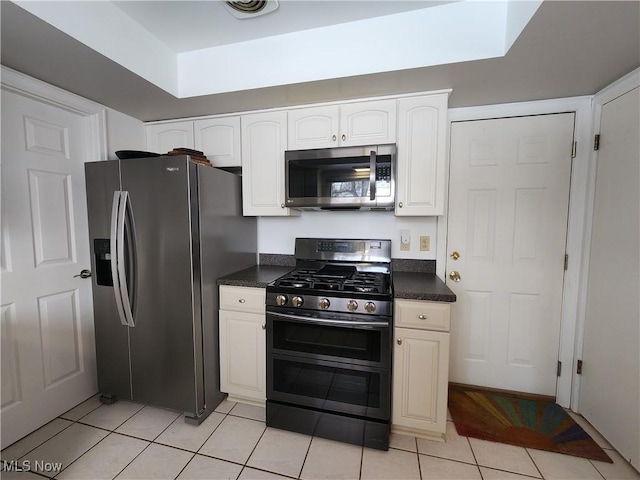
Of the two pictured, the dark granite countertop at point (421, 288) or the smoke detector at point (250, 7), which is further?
the dark granite countertop at point (421, 288)

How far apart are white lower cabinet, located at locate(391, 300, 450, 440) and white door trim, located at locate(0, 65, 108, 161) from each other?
2.38 m

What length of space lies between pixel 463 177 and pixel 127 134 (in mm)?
2667

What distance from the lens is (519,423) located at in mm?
1798

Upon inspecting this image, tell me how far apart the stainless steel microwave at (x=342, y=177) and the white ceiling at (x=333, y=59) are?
0.40 meters

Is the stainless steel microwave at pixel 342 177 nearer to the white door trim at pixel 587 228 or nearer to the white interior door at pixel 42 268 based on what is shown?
the white door trim at pixel 587 228

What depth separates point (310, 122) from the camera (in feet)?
6.52

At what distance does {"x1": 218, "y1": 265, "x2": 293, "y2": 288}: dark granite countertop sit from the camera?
6.02 feet

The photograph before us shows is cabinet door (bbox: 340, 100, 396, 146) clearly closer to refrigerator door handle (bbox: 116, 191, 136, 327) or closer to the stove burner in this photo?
the stove burner

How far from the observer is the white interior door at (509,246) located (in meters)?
1.94

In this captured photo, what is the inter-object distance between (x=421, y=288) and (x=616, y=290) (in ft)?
3.59

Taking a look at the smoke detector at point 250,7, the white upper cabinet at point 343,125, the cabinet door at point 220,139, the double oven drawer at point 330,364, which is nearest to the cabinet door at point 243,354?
the double oven drawer at point 330,364

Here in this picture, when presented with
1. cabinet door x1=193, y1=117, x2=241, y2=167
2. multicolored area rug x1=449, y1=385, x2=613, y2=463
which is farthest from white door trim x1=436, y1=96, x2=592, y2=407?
cabinet door x1=193, y1=117, x2=241, y2=167

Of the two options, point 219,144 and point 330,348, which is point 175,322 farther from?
point 219,144

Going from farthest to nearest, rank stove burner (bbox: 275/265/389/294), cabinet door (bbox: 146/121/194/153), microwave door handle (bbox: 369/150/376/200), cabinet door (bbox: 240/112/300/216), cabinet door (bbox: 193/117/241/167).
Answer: cabinet door (bbox: 146/121/194/153)
cabinet door (bbox: 193/117/241/167)
cabinet door (bbox: 240/112/300/216)
microwave door handle (bbox: 369/150/376/200)
stove burner (bbox: 275/265/389/294)
